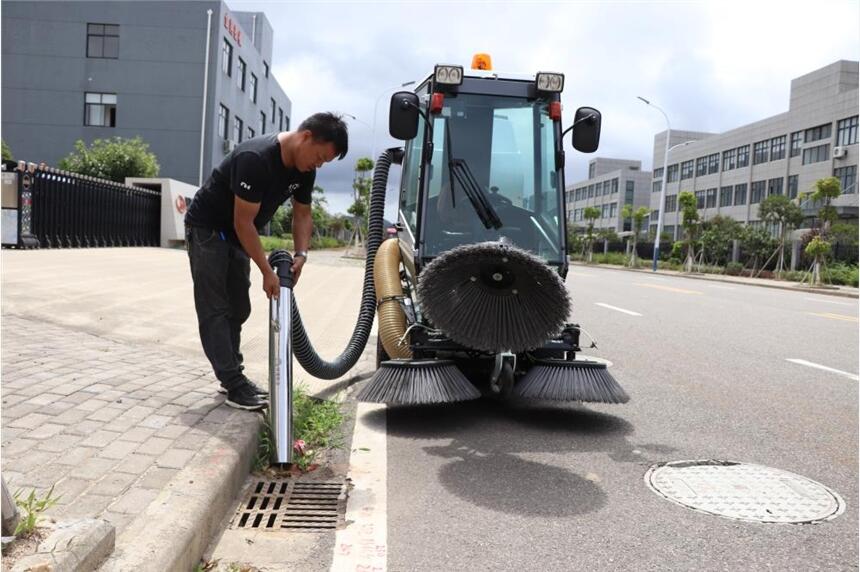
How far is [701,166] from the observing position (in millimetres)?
73000

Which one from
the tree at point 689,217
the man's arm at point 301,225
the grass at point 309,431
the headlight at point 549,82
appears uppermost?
the tree at point 689,217

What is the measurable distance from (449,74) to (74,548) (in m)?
4.18

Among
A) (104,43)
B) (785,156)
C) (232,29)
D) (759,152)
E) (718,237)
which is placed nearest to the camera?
(104,43)

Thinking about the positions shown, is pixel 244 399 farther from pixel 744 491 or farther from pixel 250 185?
pixel 744 491

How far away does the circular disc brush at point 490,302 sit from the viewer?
4492 mm

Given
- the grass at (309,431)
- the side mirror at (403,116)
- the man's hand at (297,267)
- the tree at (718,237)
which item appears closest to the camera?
the grass at (309,431)

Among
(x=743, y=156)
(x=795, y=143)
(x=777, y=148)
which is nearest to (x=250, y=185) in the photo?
(x=795, y=143)

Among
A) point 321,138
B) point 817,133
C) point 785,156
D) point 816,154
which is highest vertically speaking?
point 817,133

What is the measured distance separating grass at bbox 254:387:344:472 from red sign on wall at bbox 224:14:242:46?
1403 inches

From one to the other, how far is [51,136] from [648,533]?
39.3 metres

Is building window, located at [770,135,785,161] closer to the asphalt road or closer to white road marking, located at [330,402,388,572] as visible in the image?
the asphalt road

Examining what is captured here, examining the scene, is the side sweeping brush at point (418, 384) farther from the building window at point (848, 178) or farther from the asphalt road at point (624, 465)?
the building window at point (848, 178)

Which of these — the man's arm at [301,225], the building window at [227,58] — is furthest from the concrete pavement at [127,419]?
the building window at [227,58]

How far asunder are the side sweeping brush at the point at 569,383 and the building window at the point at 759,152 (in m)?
63.0
